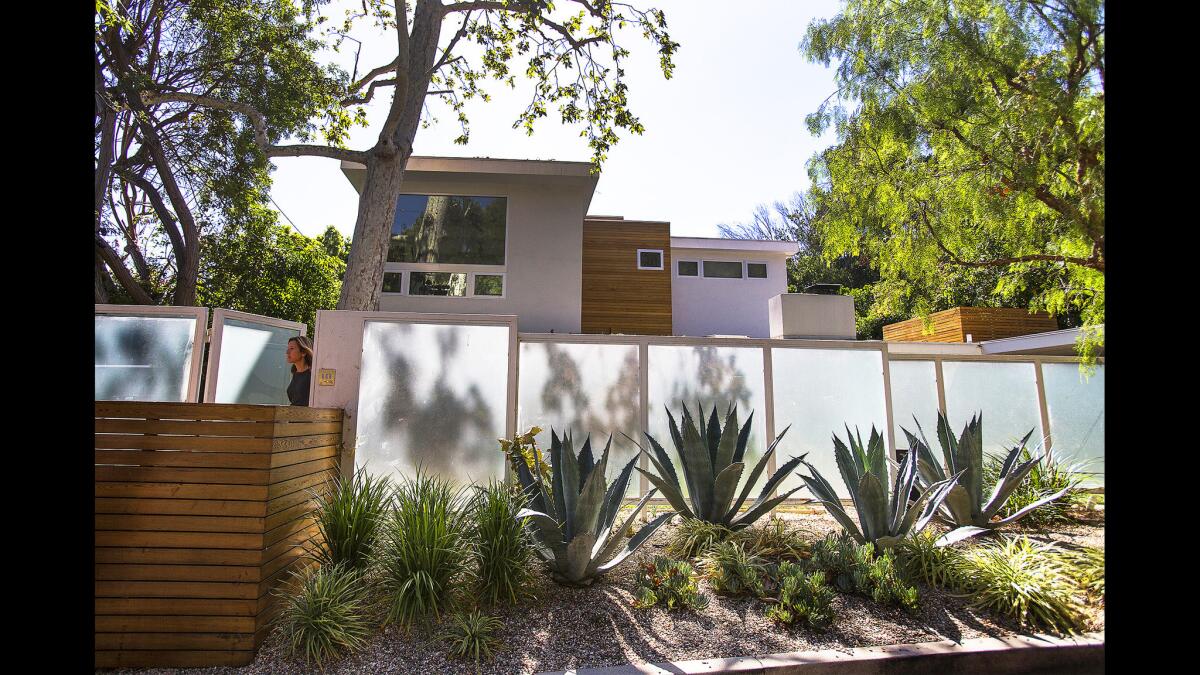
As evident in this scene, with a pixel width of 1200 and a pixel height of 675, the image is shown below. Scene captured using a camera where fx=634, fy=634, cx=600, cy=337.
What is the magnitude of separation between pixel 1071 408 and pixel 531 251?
8610 mm

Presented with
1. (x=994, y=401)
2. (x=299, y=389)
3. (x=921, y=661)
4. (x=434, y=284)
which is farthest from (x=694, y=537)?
(x=434, y=284)

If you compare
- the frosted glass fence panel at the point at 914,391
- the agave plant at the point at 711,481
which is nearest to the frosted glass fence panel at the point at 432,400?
the agave plant at the point at 711,481

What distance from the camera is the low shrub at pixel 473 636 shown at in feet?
10.8

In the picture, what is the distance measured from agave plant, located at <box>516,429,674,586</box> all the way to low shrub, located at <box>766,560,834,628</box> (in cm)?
84

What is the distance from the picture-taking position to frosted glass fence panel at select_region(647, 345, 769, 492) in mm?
6766

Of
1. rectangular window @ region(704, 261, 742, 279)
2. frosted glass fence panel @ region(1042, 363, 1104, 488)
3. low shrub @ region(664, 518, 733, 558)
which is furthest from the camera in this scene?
rectangular window @ region(704, 261, 742, 279)

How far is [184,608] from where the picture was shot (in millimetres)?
3379

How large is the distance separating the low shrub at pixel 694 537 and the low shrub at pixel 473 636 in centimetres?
161

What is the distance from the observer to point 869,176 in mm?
8727

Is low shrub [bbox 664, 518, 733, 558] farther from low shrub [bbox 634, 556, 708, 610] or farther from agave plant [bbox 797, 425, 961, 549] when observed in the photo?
agave plant [bbox 797, 425, 961, 549]

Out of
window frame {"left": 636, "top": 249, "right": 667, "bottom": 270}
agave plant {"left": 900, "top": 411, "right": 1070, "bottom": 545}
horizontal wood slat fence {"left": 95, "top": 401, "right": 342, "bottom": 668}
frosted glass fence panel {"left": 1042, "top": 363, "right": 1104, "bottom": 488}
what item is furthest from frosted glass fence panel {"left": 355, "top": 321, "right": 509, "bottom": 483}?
window frame {"left": 636, "top": 249, "right": 667, "bottom": 270}

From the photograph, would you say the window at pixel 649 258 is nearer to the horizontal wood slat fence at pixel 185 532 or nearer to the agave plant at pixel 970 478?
the agave plant at pixel 970 478
